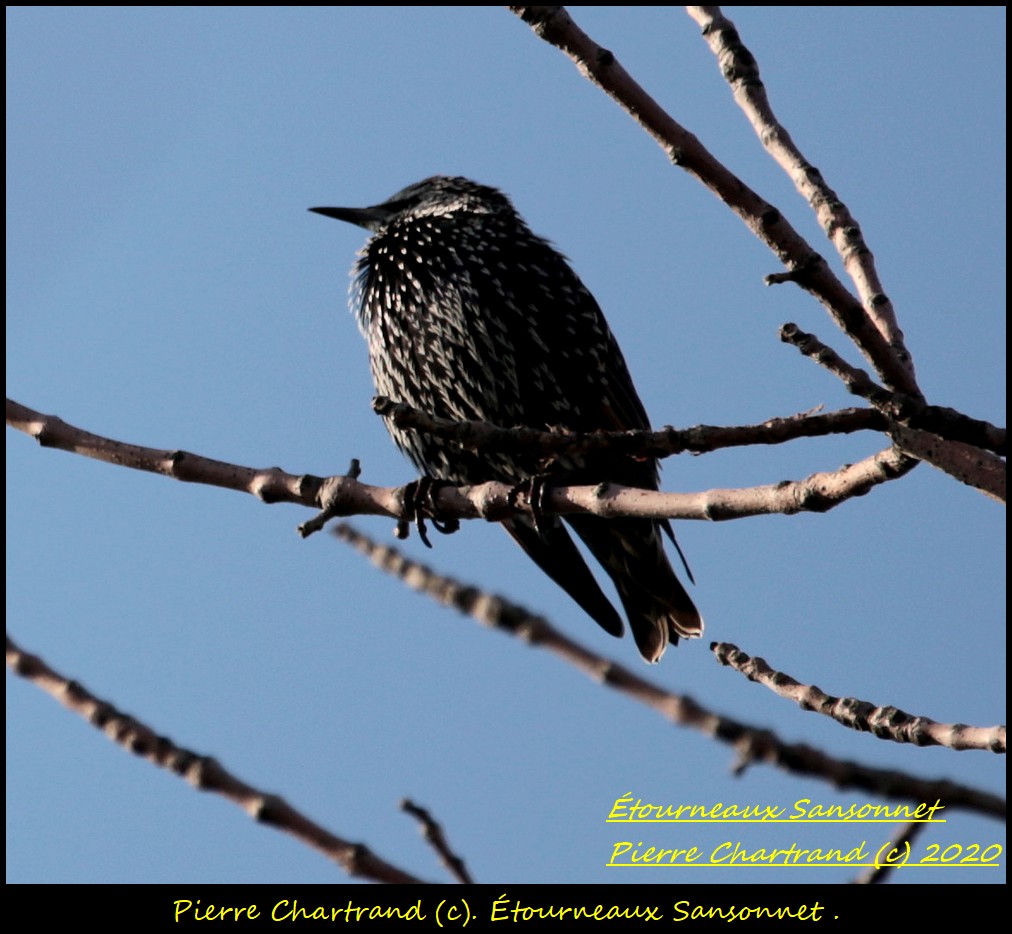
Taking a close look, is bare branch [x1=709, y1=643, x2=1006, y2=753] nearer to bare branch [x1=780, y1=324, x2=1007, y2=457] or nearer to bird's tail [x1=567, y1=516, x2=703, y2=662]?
bare branch [x1=780, y1=324, x2=1007, y2=457]

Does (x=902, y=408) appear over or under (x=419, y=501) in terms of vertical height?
under

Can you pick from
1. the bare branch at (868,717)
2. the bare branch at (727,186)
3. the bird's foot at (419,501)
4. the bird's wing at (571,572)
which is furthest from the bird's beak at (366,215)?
the bare branch at (868,717)

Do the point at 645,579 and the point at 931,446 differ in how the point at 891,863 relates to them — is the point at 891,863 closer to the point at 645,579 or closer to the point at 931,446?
the point at 931,446

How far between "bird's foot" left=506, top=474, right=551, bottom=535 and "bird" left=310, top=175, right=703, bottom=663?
0.92 metres

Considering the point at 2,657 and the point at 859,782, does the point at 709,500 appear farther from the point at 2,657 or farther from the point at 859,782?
the point at 2,657

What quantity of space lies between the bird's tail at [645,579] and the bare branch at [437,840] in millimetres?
2980

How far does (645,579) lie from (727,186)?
9.16ft

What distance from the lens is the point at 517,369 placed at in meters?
4.79

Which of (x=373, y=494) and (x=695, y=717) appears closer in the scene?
(x=695, y=717)

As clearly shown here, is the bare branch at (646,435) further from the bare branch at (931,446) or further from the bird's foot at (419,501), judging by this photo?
the bird's foot at (419,501)

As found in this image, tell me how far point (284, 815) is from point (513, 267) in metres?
3.37

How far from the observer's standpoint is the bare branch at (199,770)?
186 centimetres

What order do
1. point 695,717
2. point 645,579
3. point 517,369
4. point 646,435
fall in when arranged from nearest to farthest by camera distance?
point 695,717
point 646,435
point 517,369
point 645,579

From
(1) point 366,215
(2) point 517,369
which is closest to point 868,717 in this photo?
(2) point 517,369
